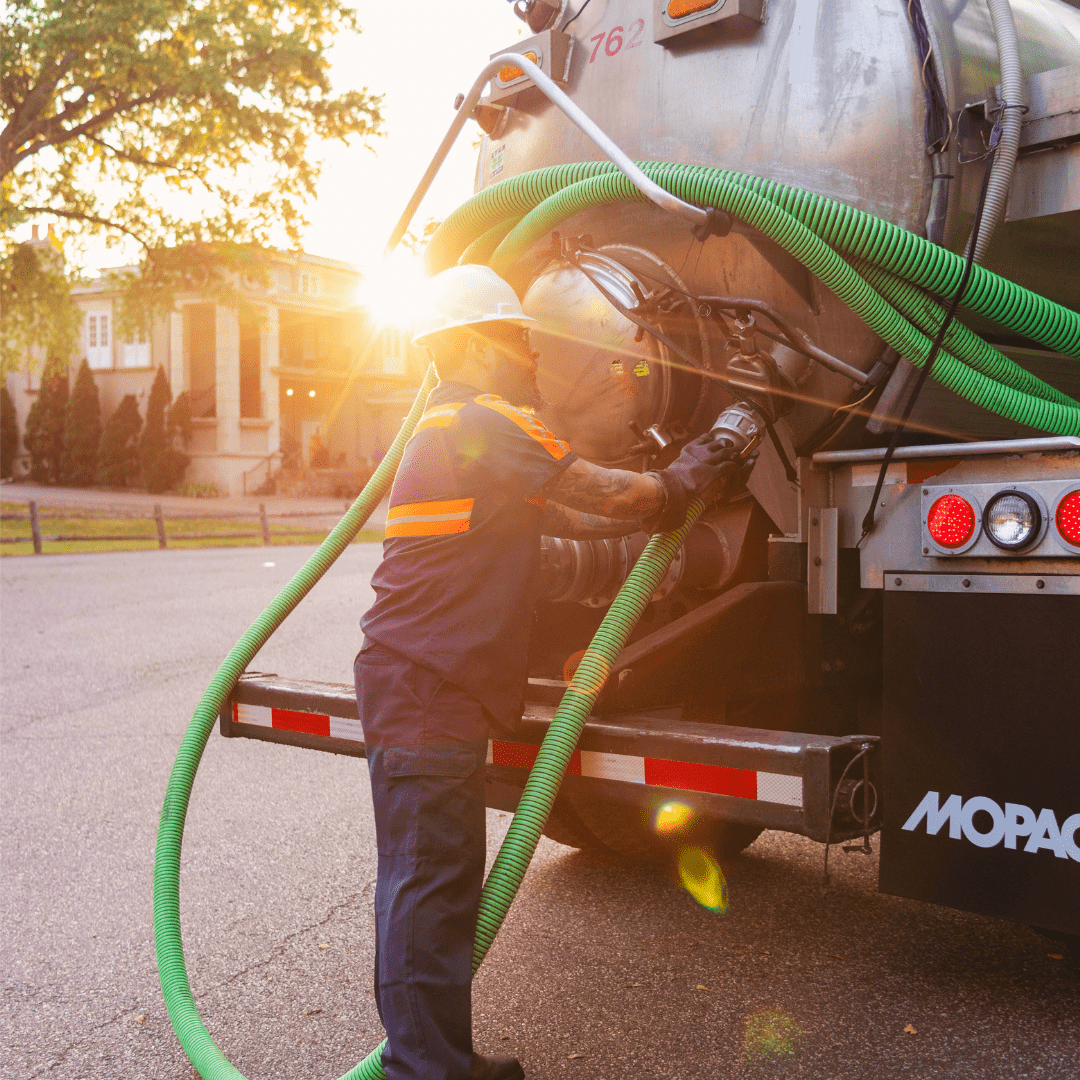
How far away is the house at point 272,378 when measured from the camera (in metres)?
37.4

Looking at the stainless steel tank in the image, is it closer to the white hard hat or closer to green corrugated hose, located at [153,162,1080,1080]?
green corrugated hose, located at [153,162,1080,1080]

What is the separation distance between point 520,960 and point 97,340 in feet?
138

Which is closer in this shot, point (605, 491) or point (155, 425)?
point (605, 491)

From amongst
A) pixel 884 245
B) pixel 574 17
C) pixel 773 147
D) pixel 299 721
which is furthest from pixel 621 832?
pixel 574 17

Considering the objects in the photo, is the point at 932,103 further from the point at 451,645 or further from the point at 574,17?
the point at 451,645

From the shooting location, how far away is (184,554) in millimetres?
18812

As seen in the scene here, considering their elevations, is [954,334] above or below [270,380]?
below

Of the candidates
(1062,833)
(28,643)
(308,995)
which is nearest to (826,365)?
(1062,833)

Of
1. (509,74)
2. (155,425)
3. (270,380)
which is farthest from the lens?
(270,380)

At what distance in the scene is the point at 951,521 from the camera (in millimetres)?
2652

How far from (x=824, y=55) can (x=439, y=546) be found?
166cm

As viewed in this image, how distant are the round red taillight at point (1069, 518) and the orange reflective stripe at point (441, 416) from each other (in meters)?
1.29

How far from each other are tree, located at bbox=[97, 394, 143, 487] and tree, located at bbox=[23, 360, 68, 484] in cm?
267

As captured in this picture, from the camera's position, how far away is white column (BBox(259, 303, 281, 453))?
38.5 m
